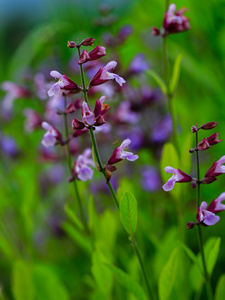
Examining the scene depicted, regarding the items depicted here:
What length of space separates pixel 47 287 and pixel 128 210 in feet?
1.73

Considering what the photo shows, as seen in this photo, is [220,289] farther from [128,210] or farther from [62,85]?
[62,85]

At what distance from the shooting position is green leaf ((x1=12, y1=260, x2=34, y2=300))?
1.05 meters

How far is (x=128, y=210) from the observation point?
712mm

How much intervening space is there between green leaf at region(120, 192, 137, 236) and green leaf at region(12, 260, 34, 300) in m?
0.41

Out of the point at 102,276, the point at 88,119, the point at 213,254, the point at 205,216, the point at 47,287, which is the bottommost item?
the point at 47,287

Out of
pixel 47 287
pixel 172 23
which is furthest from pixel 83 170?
pixel 47 287

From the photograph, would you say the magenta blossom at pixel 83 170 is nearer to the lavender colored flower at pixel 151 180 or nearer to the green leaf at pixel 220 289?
the green leaf at pixel 220 289

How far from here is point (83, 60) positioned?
0.68 meters

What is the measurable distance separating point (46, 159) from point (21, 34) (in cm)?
277

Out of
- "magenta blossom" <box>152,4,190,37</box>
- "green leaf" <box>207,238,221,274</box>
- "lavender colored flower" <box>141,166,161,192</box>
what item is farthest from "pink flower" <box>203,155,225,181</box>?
"lavender colored flower" <box>141,166,161,192</box>

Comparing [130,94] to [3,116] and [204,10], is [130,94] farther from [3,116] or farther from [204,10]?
[3,116]

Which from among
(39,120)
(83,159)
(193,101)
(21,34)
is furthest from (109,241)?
(21,34)

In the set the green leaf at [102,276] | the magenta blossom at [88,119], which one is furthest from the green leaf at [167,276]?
the magenta blossom at [88,119]

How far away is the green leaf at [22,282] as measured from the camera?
3.44 feet
